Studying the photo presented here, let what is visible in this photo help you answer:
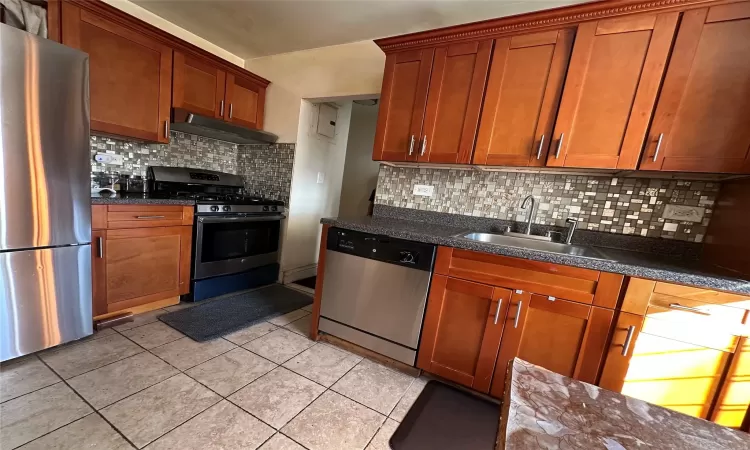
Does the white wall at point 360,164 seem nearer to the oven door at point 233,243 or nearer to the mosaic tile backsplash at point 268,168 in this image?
the mosaic tile backsplash at point 268,168

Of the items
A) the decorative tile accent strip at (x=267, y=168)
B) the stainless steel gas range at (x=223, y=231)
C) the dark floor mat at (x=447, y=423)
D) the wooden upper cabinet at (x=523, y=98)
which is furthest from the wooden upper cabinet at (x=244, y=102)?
the dark floor mat at (x=447, y=423)

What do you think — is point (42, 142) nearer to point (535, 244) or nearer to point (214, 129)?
point (214, 129)

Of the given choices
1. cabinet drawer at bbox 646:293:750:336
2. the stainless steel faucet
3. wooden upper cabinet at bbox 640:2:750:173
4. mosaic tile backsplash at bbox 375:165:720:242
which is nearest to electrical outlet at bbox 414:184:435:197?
mosaic tile backsplash at bbox 375:165:720:242

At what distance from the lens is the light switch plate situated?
1525 mm

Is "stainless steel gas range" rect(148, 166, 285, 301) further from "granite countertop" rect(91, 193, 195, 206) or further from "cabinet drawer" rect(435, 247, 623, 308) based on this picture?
"cabinet drawer" rect(435, 247, 623, 308)

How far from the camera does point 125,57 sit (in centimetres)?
197

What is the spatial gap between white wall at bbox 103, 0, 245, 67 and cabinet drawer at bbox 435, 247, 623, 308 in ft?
9.90

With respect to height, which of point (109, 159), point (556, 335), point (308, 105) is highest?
point (308, 105)

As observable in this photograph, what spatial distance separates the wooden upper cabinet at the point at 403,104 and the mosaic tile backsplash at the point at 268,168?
1.31m

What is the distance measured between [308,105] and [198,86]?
0.98 m

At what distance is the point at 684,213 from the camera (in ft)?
5.09

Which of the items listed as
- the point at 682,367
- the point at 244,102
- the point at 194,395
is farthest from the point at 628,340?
the point at 244,102

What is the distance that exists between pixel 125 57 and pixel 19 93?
0.94 metres

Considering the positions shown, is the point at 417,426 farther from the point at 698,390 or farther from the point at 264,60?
the point at 264,60
